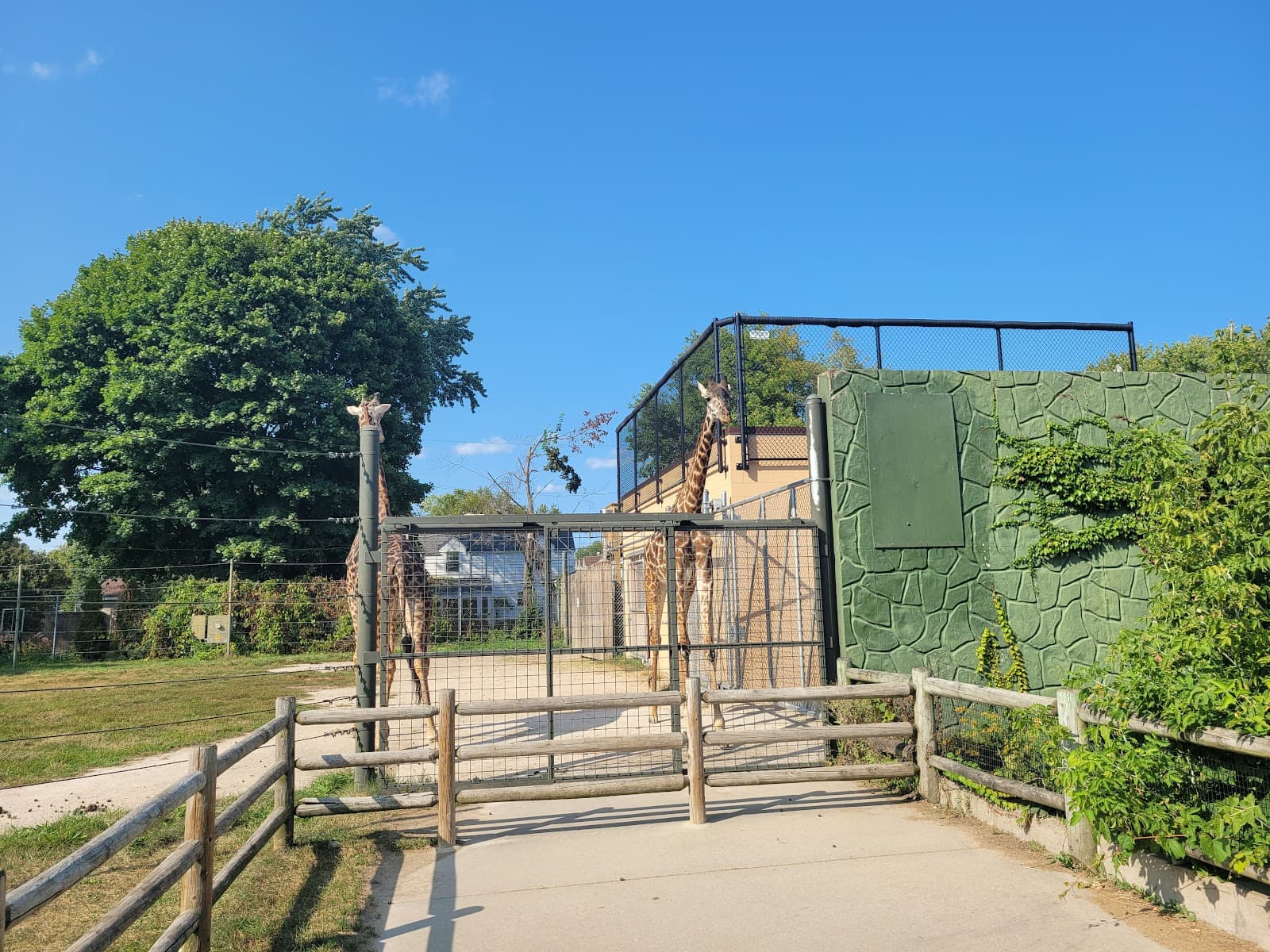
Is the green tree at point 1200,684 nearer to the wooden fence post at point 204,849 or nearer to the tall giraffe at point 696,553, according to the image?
the wooden fence post at point 204,849

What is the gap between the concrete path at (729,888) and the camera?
14.4 ft

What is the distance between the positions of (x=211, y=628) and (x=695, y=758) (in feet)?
61.5

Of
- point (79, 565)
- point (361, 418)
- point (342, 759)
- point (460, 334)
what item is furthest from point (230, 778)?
point (460, 334)

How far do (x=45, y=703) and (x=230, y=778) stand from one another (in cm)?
745

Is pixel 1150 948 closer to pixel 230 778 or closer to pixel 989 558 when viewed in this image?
pixel 989 558

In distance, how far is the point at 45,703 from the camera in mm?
13789

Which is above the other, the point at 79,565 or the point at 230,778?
the point at 79,565

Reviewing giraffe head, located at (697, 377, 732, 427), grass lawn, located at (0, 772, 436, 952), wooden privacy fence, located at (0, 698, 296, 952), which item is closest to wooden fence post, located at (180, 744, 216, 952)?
wooden privacy fence, located at (0, 698, 296, 952)

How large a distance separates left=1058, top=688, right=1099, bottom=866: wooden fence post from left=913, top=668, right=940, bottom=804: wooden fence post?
5.21 ft

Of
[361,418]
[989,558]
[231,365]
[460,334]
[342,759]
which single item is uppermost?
[460,334]

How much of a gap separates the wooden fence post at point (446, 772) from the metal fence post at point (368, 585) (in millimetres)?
1364

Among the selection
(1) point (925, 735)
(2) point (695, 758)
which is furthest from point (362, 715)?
(1) point (925, 735)

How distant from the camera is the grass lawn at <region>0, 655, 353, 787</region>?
9.30m

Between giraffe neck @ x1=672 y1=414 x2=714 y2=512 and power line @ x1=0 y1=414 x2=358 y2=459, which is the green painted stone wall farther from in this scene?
power line @ x1=0 y1=414 x2=358 y2=459
